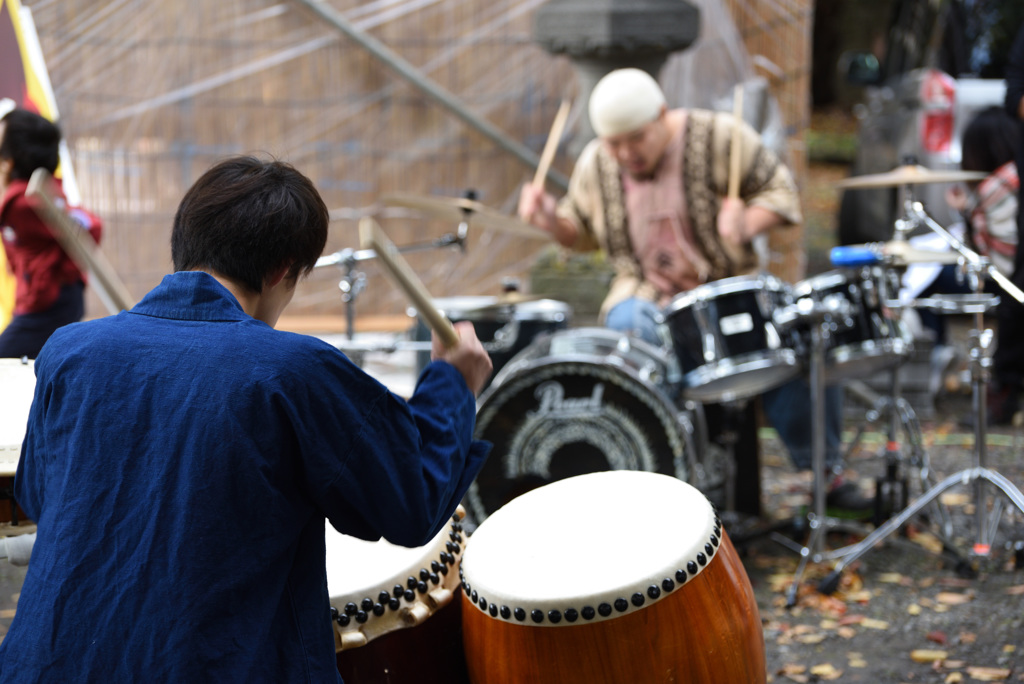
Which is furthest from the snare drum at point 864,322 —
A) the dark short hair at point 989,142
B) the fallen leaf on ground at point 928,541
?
the dark short hair at point 989,142

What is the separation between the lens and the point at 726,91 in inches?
264

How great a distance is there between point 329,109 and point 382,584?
611 centimetres

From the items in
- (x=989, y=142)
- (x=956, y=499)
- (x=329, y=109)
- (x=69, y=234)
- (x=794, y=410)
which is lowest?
(x=956, y=499)

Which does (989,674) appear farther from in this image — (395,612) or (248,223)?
(248,223)

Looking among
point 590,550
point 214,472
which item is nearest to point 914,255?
point 590,550

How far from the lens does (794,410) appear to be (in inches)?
165

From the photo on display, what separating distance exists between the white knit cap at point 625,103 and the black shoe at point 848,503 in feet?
5.61

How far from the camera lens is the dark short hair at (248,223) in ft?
4.96

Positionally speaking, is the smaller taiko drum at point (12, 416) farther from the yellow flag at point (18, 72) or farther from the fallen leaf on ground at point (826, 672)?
the yellow flag at point (18, 72)

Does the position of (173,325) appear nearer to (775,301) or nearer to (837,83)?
(775,301)

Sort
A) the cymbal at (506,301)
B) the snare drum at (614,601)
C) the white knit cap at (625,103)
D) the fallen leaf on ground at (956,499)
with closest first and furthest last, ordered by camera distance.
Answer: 1. the snare drum at (614,601)
2. the white knit cap at (625,103)
3. the cymbal at (506,301)
4. the fallen leaf on ground at (956,499)

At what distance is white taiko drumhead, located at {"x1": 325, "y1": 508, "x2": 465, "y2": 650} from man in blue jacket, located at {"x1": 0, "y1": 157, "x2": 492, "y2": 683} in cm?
38

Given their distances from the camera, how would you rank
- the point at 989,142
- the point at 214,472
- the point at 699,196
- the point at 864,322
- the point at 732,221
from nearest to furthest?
1. the point at 214,472
2. the point at 864,322
3. the point at 732,221
4. the point at 699,196
5. the point at 989,142

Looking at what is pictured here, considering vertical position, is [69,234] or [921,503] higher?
[69,234]
